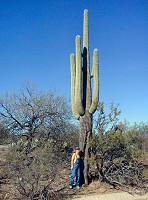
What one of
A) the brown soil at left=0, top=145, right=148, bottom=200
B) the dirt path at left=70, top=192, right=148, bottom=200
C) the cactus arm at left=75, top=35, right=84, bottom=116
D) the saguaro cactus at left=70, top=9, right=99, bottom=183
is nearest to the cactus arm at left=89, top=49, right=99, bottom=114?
the saguaro cactus at left=70, top=9, right=99, bottom=183

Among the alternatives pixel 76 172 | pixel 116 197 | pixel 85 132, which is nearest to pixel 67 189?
pixel 76 172

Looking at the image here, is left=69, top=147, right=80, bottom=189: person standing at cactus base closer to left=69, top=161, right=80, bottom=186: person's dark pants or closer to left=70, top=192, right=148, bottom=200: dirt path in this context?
left=69, top=161, right=80, bottom=186: person's dark pants

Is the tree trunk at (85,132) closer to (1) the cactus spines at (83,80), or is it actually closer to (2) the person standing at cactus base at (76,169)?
(1) the cactus spines at (83,80)

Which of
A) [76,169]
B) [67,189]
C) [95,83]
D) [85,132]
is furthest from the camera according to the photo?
[95,83]

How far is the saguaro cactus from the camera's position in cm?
1188

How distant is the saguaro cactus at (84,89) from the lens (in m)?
11.9

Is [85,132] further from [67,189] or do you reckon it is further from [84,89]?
[67,189]

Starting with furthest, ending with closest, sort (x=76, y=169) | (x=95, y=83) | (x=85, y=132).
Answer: (x=95, y=83), (x=85, y=132), (x=76, y=169)

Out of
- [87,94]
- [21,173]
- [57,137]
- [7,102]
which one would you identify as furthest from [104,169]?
[7,102]

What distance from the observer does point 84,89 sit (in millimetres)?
12555

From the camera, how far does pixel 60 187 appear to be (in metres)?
10.6

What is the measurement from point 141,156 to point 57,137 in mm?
7800

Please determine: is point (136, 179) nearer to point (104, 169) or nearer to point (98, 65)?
point (104, 169)

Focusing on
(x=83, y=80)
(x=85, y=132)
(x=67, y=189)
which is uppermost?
(x=83, y=80)
